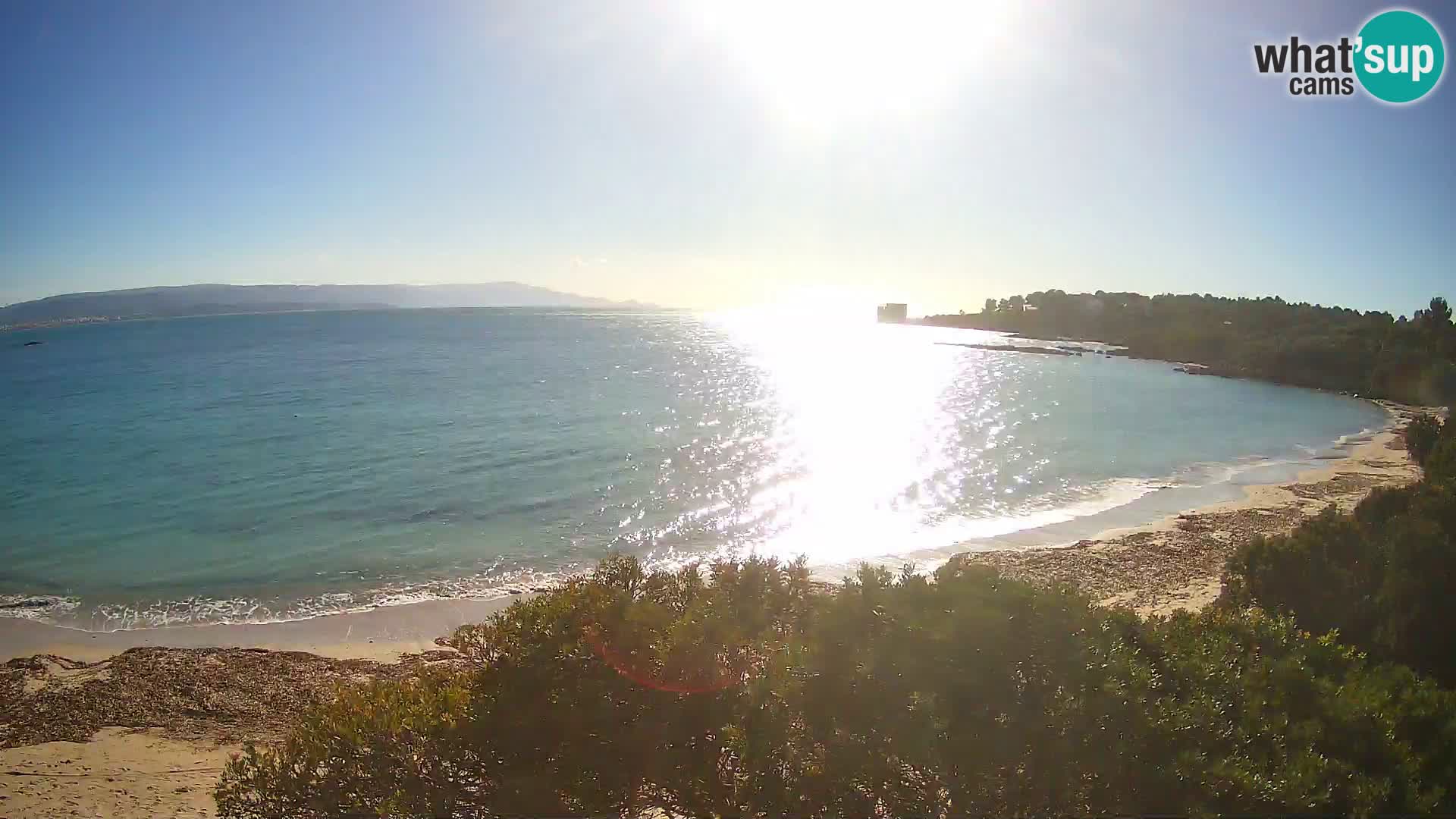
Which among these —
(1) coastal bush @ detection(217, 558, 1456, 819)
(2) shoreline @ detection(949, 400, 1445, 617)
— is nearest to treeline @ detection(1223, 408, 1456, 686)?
(2) shoreline @ detection(949, 400, 1445, 617)

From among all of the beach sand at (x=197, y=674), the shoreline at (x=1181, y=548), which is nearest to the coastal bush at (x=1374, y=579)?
the shoreline at (x=1181, y=548)

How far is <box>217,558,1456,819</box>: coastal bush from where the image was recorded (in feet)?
17.3

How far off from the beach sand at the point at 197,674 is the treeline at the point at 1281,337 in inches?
2220

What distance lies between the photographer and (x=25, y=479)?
2825cm

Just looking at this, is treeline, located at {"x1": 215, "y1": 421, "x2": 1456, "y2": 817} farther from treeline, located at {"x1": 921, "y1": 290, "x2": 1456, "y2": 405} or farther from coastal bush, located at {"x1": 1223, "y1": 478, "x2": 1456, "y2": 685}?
treeline, located at {"x1": 921, "y1": 290, "x2": 1456, "y2": 405}

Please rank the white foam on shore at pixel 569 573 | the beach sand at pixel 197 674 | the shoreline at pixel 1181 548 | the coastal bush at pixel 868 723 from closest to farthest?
the coastal bush at pixel 868 723
the beach sand at pixel 197 674
the white foam on shore at pixel 569 573
the shoreline at pixel 1181 548

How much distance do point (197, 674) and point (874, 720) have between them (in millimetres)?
13429

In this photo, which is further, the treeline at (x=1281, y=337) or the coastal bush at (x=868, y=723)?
the treeline at (x=1281, y=337)

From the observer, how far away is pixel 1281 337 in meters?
83.4

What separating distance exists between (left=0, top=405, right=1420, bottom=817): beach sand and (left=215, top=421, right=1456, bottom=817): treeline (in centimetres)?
281

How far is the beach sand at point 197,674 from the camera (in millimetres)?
9820

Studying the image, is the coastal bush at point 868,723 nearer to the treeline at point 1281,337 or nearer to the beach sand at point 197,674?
the beach sand at point 197,674

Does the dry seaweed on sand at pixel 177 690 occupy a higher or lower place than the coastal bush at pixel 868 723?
lower

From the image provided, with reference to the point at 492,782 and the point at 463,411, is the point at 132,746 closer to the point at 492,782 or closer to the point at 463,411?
the point at 492,782
